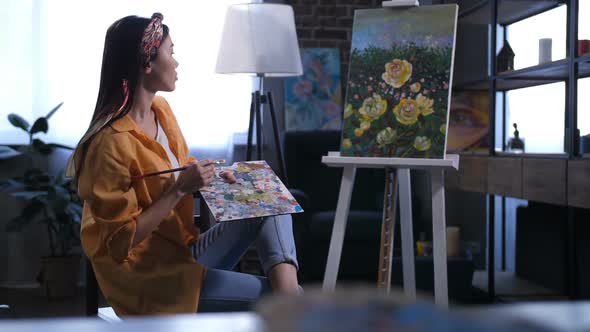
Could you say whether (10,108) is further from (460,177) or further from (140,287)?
(140,287)

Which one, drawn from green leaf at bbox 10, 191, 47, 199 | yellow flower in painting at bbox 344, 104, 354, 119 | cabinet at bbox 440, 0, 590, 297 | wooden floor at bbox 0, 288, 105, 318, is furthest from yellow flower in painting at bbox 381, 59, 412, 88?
green leaf at bbox 10, 191, 47, 199

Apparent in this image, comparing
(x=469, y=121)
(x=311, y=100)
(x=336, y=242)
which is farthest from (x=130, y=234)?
(x=311, y=100)

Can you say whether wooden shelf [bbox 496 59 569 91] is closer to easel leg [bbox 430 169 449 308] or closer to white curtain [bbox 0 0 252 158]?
easel leg [bbox 430 169 449 308]

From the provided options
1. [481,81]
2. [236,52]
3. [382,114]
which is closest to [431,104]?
[382,114]

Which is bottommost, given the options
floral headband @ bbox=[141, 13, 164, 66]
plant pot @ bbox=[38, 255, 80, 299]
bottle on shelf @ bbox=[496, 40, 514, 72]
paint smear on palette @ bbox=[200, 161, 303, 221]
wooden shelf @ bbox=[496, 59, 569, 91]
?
plant pot @ bbox=[38, 255, 80, 299]

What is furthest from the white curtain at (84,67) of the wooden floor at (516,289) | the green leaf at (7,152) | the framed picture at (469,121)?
the wooden floor at (516,289)

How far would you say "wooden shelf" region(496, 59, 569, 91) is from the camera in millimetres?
3263

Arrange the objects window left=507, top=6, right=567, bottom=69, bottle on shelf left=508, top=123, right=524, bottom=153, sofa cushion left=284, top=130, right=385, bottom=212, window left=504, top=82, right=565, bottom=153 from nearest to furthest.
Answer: window left=507, top=6, right=567, bottom=69, window left=504, top=82, right=565, bottom=153, bottle on shelf left=508, top=123, right=524, bottom=153, sofa cushion left=284, top=130, right=385, bottom=212

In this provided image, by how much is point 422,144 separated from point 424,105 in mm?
130

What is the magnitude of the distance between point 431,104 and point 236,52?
5.00 ft

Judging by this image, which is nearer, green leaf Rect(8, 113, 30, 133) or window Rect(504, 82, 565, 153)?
window Rect(504, 82, 565, 153)

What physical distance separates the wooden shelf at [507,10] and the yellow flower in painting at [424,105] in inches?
62.6

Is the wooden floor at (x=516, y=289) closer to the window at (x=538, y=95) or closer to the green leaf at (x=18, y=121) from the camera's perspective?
the window at (x=538, y=95)

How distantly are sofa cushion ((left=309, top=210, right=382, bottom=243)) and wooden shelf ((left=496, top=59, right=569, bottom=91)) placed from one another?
1.07 meters
